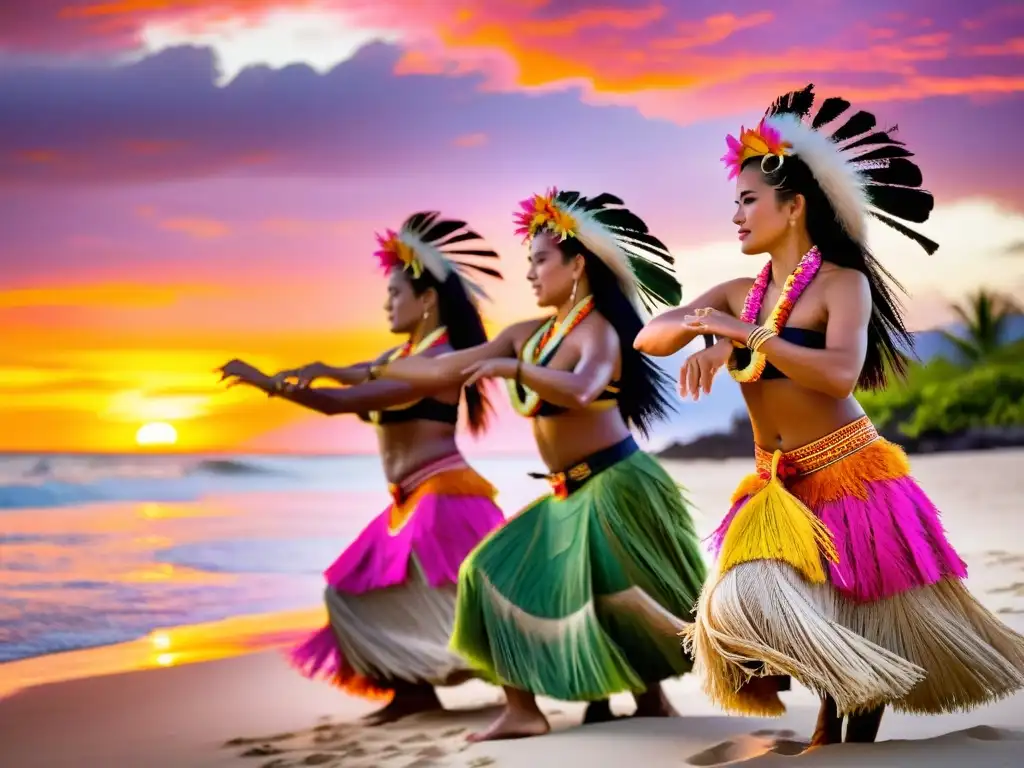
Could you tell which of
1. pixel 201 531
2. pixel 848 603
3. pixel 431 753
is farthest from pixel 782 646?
pixel 201 531

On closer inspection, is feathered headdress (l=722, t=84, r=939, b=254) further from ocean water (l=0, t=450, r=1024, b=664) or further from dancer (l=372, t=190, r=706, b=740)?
ocean water (l=0, t=450, r=1024, b=664)

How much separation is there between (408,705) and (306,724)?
0.35 metres

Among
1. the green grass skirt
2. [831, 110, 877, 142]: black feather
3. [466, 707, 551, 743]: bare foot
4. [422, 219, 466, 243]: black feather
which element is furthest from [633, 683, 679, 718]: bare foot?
[422, 219, 466, 243]: black feather

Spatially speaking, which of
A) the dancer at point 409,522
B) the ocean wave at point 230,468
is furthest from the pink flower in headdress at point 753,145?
the ocean wave at point 230,468

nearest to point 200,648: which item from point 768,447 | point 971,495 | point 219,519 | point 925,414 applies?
point 768,447

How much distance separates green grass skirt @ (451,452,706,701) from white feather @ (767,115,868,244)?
1132 millimetres

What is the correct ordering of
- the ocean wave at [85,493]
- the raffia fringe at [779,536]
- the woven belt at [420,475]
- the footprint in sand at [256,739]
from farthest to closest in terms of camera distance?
the ocean wave at [85,493], the woven belt at [420,475], the footprint in sand at [256,739], the raffia fringe at [779,536]

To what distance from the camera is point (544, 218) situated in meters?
4.25

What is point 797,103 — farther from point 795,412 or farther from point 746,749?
point 746,749

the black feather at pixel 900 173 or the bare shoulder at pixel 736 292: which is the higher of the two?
the black feather at pixel 900 173

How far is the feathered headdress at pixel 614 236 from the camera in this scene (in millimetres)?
4227

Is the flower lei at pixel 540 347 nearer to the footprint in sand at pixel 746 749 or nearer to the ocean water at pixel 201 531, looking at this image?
the ocean water at pixel 201 531

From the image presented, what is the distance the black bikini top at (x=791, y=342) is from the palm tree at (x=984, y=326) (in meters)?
13.3

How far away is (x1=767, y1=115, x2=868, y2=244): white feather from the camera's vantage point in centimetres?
320
